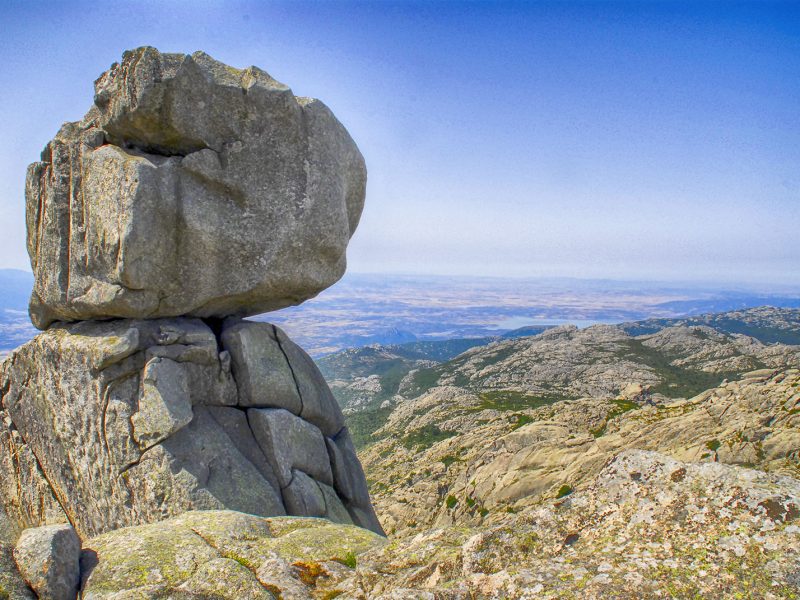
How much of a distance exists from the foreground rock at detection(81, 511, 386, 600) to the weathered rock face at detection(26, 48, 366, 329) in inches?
467

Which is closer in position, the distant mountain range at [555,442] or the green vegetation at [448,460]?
the distant mountain range at [555,442]

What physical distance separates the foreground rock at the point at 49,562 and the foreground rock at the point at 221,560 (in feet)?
1.09

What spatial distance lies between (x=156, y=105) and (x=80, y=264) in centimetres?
806

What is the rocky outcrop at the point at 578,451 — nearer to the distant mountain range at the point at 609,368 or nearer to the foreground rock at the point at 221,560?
the foreground rock at the point at 221,560

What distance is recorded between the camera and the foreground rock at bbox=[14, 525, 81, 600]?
955 cm

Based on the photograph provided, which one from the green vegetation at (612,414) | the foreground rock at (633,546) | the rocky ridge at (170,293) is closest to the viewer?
the foreground rock at (633,546)

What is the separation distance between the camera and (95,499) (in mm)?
20766

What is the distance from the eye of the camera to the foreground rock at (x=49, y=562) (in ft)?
31.3

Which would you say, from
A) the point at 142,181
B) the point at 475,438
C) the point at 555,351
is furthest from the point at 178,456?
the point at 555,351

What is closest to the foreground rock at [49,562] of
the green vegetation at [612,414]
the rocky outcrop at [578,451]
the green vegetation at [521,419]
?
the rocky outcrop at [578,451]

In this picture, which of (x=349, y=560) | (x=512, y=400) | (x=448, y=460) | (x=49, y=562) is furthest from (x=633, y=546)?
(x=512, y=400)

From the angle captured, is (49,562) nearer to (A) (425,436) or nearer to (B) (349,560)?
(B) (349,560)

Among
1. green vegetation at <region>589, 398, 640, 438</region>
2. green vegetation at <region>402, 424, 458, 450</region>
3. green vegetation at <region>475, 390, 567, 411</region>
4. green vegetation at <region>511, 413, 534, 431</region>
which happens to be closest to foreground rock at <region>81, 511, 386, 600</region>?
green vegetation at <region>589, 398, 640, 438</region>

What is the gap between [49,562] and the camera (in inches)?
382
